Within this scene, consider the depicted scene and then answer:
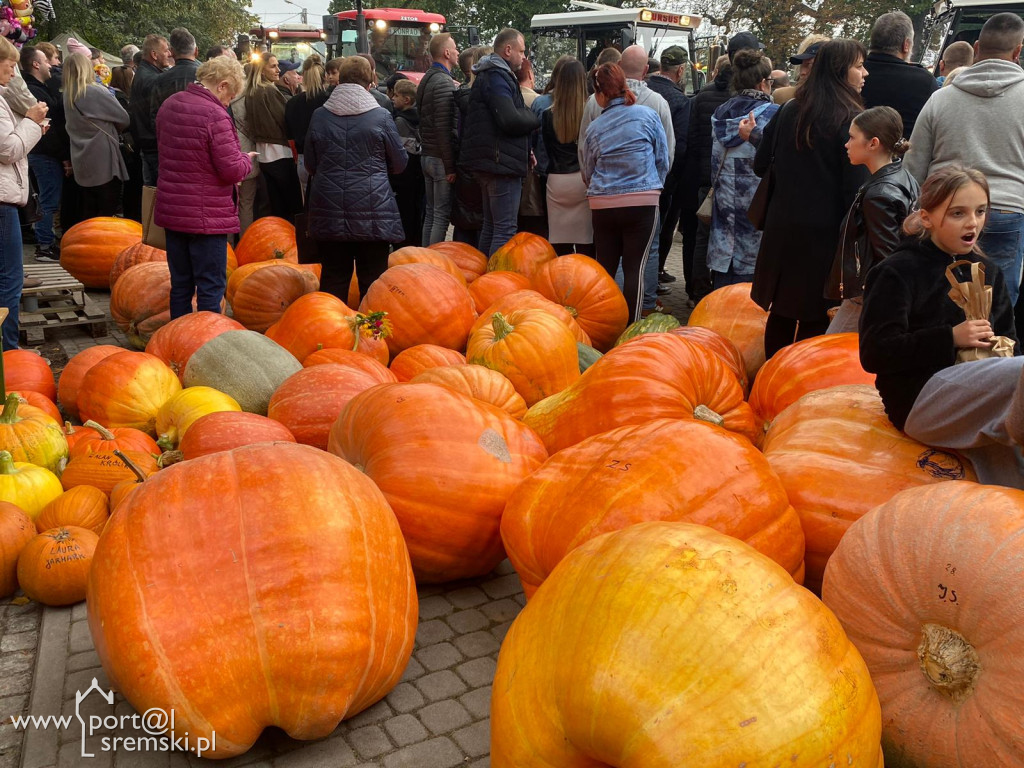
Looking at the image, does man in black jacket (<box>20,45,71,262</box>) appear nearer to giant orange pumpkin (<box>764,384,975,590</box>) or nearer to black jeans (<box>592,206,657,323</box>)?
black jeans (<box>592,206,657,323</box>)

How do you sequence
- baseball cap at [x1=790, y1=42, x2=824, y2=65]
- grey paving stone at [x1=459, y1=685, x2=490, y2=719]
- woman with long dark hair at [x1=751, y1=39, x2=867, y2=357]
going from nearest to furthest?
grey paving stone at [x1=459, y1=685, x2=490, y2=719], woman with long dark hair at [x1=751, y1=39, x2=867, y2=357], baseball cap at [x1=790, y1=42, x2=824, y2=65]

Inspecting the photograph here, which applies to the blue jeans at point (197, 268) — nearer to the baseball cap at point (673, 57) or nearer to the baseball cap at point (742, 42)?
the baseball cap at point (742, 42)

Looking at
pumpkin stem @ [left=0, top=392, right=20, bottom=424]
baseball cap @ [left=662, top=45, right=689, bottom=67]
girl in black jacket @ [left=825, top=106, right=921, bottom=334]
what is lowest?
pumpkin stem @ [left=0, top=392, right=20, bottom=424]

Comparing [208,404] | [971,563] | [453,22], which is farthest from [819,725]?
[453,22]

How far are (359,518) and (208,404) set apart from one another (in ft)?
6.40

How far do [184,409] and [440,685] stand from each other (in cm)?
214

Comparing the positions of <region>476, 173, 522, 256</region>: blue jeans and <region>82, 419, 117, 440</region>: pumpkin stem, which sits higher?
<region>476, 173, 522, 256</region>: blue jeans

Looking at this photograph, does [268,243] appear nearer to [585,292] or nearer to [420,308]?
[420,308]

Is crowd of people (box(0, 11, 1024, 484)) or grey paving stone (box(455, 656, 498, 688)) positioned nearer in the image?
grey paving stone (box(455, 656, 498, 688))

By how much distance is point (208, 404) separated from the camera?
165 inches

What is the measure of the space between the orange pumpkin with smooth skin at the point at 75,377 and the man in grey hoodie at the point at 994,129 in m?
4.92

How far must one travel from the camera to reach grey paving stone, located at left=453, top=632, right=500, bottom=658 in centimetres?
296

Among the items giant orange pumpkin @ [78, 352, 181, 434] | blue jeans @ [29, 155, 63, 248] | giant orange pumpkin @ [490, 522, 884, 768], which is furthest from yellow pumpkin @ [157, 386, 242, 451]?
blue jeans @ [29, 155, 63, 248]

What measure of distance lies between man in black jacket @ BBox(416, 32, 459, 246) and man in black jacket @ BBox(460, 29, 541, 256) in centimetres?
64
